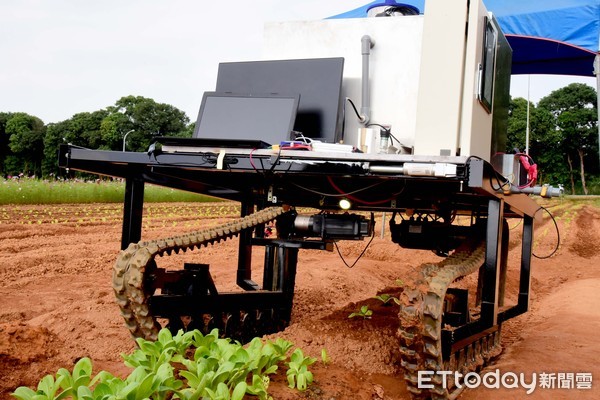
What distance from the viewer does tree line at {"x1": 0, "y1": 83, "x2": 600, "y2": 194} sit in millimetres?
59094

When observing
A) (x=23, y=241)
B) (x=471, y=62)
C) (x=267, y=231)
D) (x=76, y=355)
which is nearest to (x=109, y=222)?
(x=23, y=241)

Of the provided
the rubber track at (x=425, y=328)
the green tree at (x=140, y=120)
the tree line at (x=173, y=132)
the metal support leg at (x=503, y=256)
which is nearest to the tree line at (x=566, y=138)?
the tree line at (x=173, y=132)

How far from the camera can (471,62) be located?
356 centimetres

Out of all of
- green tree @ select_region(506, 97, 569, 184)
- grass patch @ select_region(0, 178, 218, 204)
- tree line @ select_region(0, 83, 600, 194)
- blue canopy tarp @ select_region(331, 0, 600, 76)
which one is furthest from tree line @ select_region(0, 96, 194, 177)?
blue canopy tarp @ select_region(331, 0, 600, 76)

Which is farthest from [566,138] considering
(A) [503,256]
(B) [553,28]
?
(A) [503,256]

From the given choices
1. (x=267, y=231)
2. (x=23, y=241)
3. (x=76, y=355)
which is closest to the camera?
(x=76, y=355)

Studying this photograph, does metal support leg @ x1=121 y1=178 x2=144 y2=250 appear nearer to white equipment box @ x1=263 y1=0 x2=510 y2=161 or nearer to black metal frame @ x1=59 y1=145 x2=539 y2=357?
black metal frame @ x1=59 y1=145 x2=539 y2=357

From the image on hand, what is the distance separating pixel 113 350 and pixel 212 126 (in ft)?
5.31

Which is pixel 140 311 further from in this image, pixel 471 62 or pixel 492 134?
pixel 492 134

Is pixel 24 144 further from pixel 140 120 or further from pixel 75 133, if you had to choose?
pixel 140 120

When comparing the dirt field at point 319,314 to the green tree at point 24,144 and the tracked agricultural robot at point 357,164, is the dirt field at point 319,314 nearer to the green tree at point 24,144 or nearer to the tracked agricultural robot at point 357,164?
the tracked agricultural robot at point 357,164

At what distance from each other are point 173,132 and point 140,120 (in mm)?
6933

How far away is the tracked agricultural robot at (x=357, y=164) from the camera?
10.9 feet

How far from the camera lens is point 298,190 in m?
4.60
